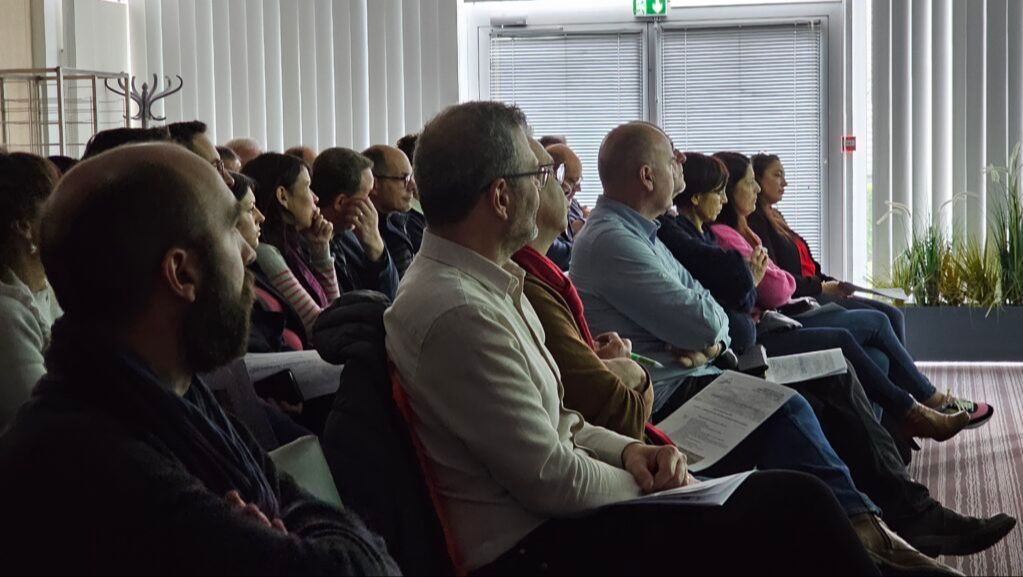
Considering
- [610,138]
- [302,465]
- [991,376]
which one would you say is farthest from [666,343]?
[991,376]

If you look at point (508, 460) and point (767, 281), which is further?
point (767, 281)

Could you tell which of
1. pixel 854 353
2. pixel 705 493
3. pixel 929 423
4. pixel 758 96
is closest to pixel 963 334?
pixel 758 96

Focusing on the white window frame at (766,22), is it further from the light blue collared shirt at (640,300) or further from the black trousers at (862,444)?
the light blue collared shirt at (640,300)

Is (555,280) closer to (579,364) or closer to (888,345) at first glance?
(579,364)

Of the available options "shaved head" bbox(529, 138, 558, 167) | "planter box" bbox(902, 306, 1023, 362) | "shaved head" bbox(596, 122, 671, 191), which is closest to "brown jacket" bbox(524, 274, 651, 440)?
"shaved head" bbox(529, 138, 558, 167)

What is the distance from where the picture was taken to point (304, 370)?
2543 millimetres

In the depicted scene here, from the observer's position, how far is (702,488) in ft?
6.39

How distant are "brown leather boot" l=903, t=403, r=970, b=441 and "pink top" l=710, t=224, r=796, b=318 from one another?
0.64 m

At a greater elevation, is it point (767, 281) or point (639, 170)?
point (639, 170)

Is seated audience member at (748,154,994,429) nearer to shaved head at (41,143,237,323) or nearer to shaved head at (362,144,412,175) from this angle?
shaved head at (362,144,412,175)

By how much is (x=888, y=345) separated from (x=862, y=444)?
125 centimetres

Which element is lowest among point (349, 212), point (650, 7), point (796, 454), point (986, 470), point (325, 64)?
point (986, 470)

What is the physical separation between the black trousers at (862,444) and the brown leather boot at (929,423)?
0.76 m

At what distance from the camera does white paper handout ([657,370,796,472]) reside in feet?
8.91
